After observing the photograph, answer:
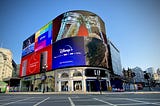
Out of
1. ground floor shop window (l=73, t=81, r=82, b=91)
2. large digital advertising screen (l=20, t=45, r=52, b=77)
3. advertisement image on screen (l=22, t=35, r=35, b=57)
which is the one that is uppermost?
advertisement image on screen (l=22, t=35, r=35, b=57)

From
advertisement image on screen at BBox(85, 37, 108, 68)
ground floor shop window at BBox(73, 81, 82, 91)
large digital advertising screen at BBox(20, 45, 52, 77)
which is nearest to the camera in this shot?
ground floor shop window at BBox(73, 81, 82, 91)

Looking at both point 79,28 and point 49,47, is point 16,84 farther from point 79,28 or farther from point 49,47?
point 79,28

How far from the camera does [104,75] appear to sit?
4956 cm

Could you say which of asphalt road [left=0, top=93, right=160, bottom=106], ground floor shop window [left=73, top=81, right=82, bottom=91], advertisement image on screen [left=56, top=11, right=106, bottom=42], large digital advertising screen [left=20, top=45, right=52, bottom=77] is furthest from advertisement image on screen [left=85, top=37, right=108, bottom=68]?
asphalt road [left=0, top=93, right=160, bottom=106]

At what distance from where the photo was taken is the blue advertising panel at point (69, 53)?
46562mm

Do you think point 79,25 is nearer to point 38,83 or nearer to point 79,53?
point 79,53

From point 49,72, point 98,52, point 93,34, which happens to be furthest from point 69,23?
point 49,72

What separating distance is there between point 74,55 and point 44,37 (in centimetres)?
2167

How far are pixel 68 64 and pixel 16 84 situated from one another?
54022 mm

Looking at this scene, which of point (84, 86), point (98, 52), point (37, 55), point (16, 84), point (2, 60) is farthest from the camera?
point (2, 60)

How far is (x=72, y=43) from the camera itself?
159 ft

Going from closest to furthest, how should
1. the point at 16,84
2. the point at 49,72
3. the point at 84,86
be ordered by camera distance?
the point at 84,86 < the point at 49,72 < the point at 16,84

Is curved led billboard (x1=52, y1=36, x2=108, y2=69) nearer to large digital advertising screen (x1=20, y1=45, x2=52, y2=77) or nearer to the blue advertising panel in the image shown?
the blue advertising panel

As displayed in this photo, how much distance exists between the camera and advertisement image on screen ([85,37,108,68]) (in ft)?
155
